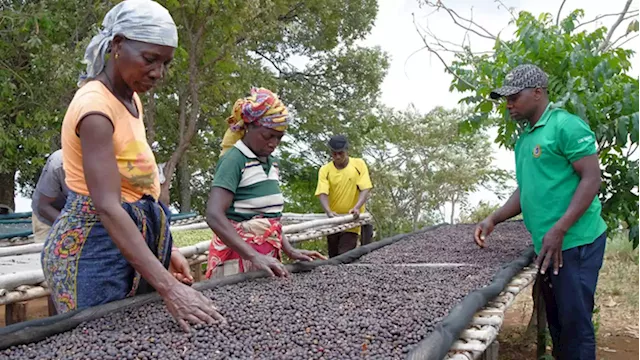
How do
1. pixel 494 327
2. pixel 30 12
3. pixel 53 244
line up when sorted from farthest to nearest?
pixel 30 12 < pixel 494 327 < pixel 53 244

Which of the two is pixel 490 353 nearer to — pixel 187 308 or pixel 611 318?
pixel 187 308

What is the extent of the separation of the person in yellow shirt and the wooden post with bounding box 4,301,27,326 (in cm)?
295

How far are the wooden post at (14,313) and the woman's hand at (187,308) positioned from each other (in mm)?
2064

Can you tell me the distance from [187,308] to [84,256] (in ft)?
1.11

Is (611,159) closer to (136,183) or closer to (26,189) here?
(136,183)

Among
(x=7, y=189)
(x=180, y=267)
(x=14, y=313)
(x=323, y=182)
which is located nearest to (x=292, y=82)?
(x=7, y=189)

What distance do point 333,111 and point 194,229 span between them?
21.2ft

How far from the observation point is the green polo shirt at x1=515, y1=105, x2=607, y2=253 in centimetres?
266

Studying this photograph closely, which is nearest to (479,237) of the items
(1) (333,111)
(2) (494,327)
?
(2) (494,327)

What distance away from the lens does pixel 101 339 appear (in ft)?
4.75

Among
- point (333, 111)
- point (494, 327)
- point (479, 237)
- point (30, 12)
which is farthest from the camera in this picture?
point (333, 111)

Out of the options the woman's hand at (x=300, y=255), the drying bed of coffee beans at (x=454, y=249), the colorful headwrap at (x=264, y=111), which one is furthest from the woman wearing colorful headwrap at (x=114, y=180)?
the drying bed of coffee beans at (x=454, y=249)

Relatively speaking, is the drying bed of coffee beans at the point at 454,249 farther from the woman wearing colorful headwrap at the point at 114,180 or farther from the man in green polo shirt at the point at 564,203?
the woman wearing colorful headwrap at the point at 114,180

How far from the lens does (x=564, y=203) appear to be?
2.73 metres
